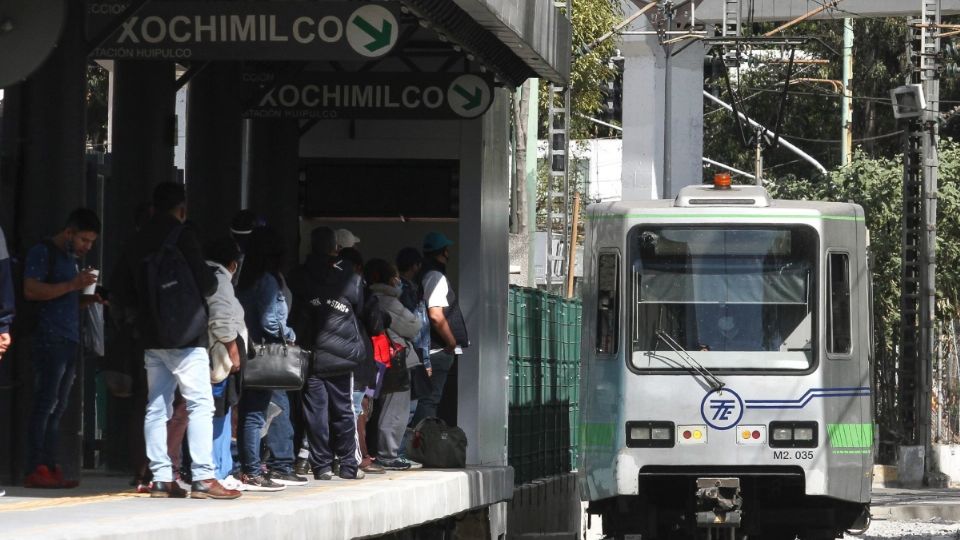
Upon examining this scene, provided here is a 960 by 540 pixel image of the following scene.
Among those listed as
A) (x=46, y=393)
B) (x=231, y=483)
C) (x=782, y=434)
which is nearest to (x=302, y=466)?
(x=231, y=483)

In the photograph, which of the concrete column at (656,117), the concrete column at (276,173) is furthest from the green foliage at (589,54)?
the concrete column at (276,173)

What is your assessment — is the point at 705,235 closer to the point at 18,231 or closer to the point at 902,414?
the point at 18,231

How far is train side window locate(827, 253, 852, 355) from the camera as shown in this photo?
48.5ft

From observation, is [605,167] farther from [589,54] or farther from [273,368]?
[273,368]

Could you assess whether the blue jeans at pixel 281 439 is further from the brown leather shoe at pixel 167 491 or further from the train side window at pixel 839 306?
the train side window at pixel 839 306

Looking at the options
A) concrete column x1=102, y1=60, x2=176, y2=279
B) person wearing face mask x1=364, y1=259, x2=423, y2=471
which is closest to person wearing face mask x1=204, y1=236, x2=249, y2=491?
person wearing face mask x1=364, y1=259, x2=423, y2=471

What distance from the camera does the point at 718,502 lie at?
14.8 meters

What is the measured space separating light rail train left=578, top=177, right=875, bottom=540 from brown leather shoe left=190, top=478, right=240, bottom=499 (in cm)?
530

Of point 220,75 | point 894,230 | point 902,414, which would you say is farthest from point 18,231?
point 894,230

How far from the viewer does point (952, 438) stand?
28.0 metres

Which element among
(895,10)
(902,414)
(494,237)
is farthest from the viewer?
(895,10)

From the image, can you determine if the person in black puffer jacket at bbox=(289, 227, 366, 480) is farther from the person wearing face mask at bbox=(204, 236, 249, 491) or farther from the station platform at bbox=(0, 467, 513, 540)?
the person wearing face mask at bbox=(204, 236, 249, 491)

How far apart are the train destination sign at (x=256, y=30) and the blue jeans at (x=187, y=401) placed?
2.46 m

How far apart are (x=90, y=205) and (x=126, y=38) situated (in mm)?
2224
